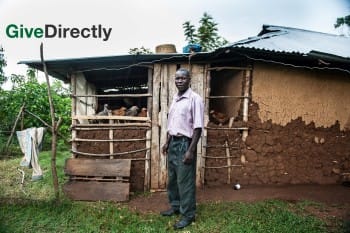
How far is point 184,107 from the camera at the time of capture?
3.27 m

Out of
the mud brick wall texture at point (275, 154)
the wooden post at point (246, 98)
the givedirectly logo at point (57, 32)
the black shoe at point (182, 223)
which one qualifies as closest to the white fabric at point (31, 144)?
the givedirectly logo at point (57, 32)

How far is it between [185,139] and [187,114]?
311mm

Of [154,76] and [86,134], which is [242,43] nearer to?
[154,76]

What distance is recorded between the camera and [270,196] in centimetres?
446

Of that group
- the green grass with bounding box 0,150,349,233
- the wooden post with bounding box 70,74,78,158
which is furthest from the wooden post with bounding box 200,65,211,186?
the wooden post with bounding box 70,74,78,158

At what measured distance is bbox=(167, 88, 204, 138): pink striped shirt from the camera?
10.5 ft

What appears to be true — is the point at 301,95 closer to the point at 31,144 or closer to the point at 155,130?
the point at 155,130

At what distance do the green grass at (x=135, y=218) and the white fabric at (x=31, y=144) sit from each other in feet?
1.99

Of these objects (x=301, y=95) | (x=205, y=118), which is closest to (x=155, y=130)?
(x=205, y=118)

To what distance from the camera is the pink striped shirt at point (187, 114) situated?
10.5 ft

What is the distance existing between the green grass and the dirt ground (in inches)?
7.2

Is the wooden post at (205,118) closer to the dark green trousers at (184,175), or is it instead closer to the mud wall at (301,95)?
the mud wall at (301,95)

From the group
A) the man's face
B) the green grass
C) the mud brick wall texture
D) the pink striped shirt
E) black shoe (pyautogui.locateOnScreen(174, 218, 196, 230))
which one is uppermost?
the man's face

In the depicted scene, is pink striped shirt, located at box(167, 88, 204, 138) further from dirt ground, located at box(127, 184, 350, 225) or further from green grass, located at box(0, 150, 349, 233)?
dirt ground, located at box(127, 184, 350, 225)
